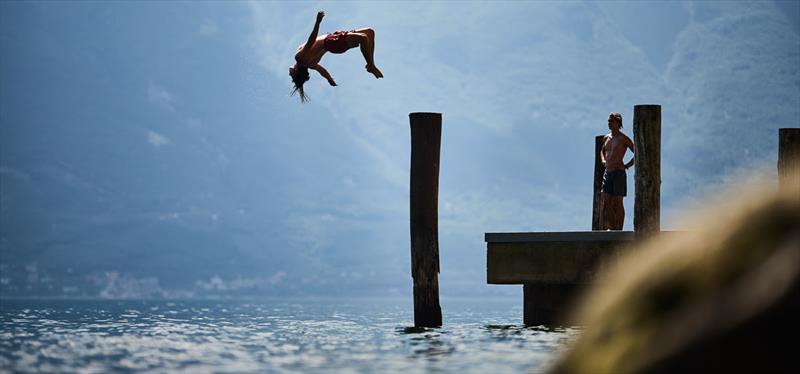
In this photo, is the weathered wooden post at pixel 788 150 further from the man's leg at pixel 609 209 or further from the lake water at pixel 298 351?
the lake water at pixel 298 351

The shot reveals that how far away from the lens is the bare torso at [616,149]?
18422mm

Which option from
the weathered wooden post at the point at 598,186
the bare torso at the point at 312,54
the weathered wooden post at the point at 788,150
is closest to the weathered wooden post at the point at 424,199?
the bare torso at the point at 312,54

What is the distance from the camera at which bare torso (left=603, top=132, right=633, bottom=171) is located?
1842 cm

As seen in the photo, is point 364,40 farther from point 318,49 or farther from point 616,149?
point 616,149

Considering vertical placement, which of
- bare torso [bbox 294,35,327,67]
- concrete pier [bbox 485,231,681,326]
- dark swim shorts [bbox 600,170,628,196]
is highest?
bare torso [bbox 294,35,327,67]

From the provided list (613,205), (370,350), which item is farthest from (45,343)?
(613,205)

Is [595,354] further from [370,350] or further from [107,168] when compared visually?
Result: [107,168]

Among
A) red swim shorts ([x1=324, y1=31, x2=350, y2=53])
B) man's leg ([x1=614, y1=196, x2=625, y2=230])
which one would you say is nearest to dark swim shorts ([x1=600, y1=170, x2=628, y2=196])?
man's leg ([x1=614, y1=196, x2=625, y2=230])

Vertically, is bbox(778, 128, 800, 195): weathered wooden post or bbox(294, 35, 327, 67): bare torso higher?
bbox(294, 35, 327, 67): bare torso

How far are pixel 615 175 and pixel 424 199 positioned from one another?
11.7 feet

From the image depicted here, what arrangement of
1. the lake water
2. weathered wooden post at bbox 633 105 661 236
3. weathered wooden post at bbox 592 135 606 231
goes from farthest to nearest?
weathered wooden post at bbox 592 135 606 231 → weathered wooden post at bbox 633 105 661 236 → the lake water

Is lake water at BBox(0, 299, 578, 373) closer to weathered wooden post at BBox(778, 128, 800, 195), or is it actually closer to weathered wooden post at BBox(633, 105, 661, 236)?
weathered wooden post at BBox(633, 105, 661, 236)

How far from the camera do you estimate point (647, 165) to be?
1503 centimetres

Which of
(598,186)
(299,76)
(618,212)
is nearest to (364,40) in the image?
(299,76)
